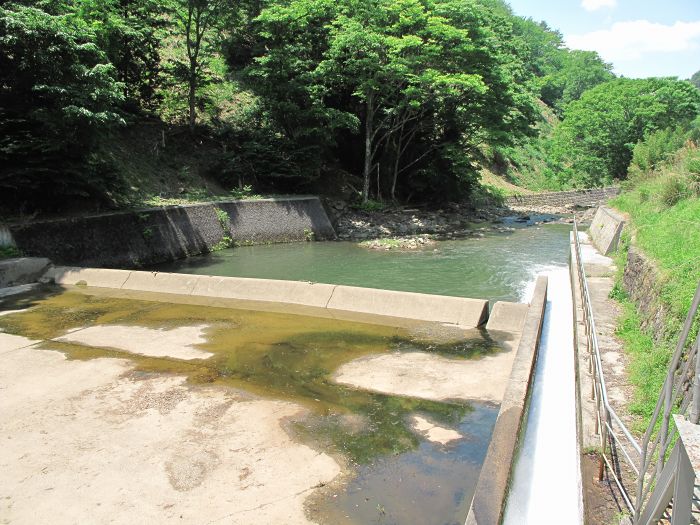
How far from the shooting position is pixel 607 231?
16297 mm

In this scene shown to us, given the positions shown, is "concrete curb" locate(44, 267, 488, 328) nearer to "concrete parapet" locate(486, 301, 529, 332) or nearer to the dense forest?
"concrete parapet" locate(486, 301, 529, 332)

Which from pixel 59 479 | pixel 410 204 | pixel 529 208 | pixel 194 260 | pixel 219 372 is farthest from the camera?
pixel 529 208

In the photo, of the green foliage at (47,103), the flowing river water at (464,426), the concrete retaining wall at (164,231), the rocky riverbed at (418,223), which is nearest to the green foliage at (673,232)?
the flowing river water at (464,426)

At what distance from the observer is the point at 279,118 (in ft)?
80.0

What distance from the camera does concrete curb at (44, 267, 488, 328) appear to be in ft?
29.8

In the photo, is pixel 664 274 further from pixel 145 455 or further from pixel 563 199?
pixel 563 199

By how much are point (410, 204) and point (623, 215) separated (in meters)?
14.8

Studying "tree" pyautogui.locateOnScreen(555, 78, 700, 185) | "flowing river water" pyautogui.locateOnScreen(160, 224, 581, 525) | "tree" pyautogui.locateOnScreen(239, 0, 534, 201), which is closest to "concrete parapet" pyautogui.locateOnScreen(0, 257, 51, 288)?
"flowing river water" pyautogui.locateOnScreen(160, 224, 581, 525)

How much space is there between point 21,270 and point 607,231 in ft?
52.2

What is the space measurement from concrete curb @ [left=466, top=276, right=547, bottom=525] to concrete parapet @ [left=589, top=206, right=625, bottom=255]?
894 cm

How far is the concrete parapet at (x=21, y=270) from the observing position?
11.4m

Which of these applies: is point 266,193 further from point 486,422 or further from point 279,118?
point 486,422

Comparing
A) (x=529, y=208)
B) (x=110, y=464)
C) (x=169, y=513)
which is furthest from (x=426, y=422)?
(x=529, y=208)

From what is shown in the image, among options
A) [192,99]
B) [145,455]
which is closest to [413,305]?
[145,455]
